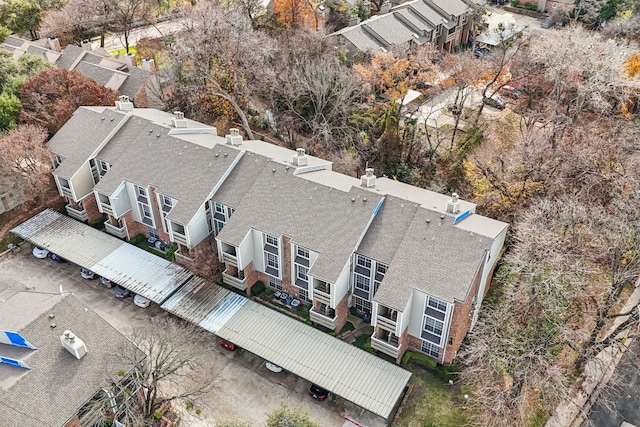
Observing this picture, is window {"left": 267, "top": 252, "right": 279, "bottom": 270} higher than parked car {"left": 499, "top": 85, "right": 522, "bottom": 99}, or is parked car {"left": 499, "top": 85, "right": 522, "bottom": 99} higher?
parked car {"left": 499, "top": 85, "right": 522, "bottom": 99}

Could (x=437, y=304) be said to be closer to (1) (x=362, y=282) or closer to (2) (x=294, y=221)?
(1) (x=362, y=282)

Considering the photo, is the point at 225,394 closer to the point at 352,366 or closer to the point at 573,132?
the point at 352,366

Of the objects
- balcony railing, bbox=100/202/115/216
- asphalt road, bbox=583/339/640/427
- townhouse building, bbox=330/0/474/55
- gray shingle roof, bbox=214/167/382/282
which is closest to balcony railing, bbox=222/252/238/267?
gray shingle roof, bbox=214/167/382/282

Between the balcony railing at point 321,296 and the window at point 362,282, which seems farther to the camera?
the window at point 362,282

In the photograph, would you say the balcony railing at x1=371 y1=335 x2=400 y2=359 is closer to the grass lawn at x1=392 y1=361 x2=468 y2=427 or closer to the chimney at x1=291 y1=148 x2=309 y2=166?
the grass lawn at x1=392 y1=361 x2=468 y2=427

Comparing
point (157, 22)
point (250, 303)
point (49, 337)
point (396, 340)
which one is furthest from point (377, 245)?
point (157, 22)

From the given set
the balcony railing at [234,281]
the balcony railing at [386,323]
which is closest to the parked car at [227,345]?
the balcony railing at [234,281]

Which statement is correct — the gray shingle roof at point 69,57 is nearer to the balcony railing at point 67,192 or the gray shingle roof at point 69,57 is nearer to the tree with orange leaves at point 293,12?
the balcony railing at point 67,192
